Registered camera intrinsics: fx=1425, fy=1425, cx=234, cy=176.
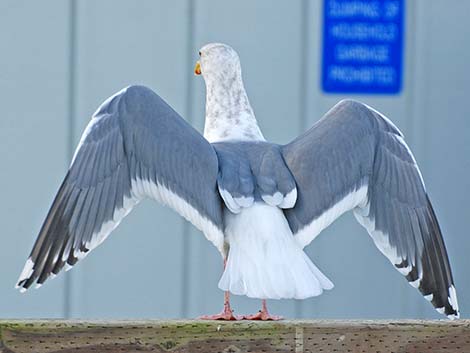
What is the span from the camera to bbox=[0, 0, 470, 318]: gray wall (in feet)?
18.6

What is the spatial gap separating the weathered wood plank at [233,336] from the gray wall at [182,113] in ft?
9.19

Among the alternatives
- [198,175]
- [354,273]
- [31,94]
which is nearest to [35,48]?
[31,94]

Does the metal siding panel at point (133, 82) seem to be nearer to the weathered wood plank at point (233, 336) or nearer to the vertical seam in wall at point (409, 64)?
the vertical seam in wall at point (409, 64)

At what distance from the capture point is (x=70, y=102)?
5688 mm

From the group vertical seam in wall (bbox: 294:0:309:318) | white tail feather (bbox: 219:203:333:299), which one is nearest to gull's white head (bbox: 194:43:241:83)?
white tail feather (bbox: 219:203:333:299)

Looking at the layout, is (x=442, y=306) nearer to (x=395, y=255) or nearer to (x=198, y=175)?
(x=395, y=255)

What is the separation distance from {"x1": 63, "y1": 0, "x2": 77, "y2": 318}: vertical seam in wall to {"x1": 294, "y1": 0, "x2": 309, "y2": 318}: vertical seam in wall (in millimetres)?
924

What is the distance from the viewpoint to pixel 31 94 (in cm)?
568

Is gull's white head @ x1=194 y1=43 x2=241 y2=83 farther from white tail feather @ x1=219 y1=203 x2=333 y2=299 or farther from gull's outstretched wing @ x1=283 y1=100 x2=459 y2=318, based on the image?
white tail feather @ x1=219 y1=203 x2=333 y2=299

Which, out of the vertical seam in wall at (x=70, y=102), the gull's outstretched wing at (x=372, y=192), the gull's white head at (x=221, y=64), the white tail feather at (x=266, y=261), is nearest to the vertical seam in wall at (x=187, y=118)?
the vertical seam in wall at (x=70, y=102)

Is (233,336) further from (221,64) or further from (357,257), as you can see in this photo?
(357,257)

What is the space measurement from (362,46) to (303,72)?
0.27m

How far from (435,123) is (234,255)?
2418mm

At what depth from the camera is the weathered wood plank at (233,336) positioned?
286cm
